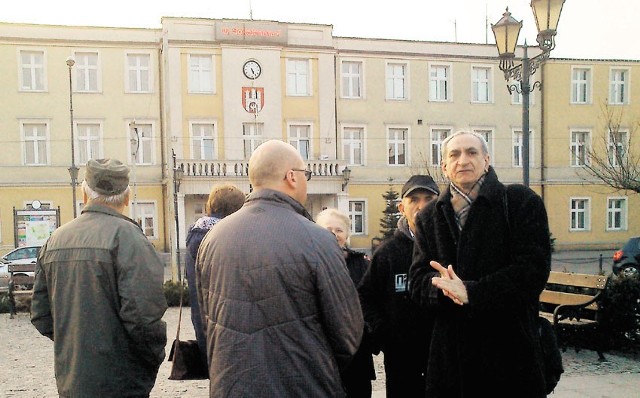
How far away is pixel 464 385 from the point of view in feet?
9.04

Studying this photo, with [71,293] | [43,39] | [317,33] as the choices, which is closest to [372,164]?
[317,33]

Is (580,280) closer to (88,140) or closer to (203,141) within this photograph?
(203,141)

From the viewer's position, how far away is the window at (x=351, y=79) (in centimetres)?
3056

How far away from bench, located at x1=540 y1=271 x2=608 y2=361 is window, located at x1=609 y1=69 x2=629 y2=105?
1187 inches

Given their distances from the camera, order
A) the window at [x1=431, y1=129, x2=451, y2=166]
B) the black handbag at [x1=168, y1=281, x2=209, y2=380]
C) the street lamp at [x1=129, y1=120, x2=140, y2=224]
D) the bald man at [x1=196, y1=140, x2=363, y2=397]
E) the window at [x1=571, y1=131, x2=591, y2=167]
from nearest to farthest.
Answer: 1. the bald man at [x1=196, y1=140, x2=363, y2=397]
2. the black handbag at [x1=168, y1=281, x2=209, y2=380]
3. the street lamp at [x1=129, y1=120, x2=140, y2=224]
4. the window at [x1=431, y1=129, x2=451, y2=166]
5. the window at [x1=571, y1=131, x2=591, y2=167]

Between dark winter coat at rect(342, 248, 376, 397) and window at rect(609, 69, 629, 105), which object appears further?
window at rect(609, 69, 629, 105)

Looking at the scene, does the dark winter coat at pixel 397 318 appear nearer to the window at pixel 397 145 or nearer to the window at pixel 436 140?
the window at pixel 397 145

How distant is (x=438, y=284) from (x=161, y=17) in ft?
92.1

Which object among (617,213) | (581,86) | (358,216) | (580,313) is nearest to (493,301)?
(580,313)

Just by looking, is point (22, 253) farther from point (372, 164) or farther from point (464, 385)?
point (464, 385)

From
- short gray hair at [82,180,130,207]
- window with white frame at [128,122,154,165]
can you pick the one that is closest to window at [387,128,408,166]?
window with white frame at [128,122,154,165]

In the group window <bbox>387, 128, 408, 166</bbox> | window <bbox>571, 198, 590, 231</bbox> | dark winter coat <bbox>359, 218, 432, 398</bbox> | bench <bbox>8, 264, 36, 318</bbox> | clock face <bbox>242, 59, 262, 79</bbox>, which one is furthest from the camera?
window <bbox>571, 198, 590, 231</bbox>

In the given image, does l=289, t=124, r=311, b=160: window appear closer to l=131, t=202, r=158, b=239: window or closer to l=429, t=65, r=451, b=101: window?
l=429, t=65, r=451, b=101: window

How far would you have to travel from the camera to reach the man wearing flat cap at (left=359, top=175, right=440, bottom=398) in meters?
3.62
